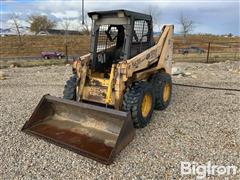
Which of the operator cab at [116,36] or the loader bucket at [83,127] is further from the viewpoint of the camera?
the operator cab at [116,36]

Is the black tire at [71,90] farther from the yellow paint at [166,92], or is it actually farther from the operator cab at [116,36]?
the yellow paint at [166,92]

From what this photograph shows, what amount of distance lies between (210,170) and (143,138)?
1.32m

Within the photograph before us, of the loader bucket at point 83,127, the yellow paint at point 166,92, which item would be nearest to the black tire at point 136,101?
the loader bucket at point 83,127

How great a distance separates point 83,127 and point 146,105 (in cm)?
134

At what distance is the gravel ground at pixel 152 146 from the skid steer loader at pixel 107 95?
0.64ft

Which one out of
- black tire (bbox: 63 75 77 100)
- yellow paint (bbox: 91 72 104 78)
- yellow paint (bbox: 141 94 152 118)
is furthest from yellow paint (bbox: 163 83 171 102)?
black tire (bbox: 63 75 77 100)

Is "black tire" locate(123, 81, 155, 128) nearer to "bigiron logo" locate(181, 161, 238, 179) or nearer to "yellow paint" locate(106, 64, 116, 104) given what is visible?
"yellow paint" locate(106, 64, 116, 104)

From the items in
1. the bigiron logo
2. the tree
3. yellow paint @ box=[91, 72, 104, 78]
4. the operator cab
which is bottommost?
the bigiron logo

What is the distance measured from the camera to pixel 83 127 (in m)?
4.71

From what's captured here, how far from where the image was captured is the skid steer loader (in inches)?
167

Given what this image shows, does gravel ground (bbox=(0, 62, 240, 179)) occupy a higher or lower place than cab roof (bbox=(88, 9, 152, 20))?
lower

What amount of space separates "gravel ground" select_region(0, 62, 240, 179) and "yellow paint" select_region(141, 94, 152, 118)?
0.30m

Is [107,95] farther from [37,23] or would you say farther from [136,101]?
[37,23]

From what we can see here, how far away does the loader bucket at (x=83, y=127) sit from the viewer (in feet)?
13.1
